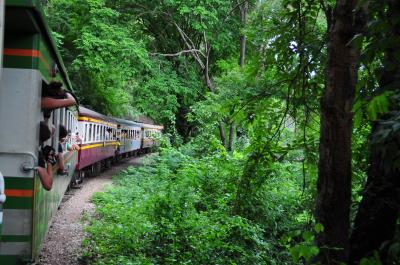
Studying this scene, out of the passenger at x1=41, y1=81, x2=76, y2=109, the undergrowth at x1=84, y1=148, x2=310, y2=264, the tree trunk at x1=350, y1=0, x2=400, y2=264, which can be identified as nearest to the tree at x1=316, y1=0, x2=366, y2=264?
the tree trunk at x1=350, y1=0, x2=400, y2=264

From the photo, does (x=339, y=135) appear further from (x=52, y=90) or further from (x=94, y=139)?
(x=94, y=139)

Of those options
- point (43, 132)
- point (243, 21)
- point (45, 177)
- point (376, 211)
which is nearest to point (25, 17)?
point (43, 132)

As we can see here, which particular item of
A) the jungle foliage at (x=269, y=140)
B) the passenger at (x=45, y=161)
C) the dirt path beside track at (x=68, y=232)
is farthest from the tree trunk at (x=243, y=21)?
the passenger at (x=45, y=161)

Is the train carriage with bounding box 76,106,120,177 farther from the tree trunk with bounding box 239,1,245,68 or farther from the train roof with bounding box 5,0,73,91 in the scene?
the train roof with bounding box 5,0,73,91

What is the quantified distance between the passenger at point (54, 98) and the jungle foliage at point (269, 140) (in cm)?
218

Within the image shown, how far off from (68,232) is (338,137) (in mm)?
6516

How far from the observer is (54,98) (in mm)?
4840

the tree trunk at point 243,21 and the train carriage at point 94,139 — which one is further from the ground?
the tree trunk at point 243,21

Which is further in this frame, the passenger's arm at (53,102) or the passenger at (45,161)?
the passenger's arm at (53,102)

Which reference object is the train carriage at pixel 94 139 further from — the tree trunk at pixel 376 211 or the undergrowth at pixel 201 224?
the tree trunk at pixel 376 211

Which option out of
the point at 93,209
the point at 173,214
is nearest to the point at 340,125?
the point at 173,214

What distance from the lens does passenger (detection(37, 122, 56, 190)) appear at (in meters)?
4.48

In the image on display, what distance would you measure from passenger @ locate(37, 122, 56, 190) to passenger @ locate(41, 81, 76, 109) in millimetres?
200

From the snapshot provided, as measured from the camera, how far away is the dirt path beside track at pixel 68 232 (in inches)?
285
